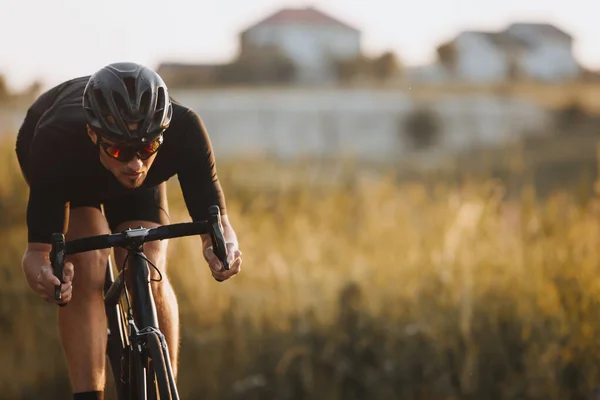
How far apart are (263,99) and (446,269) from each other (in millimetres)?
39015

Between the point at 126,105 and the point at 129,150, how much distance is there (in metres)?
0.16

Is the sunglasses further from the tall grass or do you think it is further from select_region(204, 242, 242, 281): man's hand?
the tall grass

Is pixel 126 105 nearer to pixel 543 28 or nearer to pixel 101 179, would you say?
pixel 101 179

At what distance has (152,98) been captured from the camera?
12.4 ft

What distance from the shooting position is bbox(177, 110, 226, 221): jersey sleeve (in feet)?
13.6

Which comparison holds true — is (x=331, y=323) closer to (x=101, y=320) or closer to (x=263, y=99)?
(x=101, y=320)

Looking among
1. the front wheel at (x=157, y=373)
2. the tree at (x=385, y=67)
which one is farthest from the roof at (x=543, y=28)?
the front wheel at (x=157, y=373)

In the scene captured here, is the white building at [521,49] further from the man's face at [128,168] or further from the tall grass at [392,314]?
the man's face at [128,168]

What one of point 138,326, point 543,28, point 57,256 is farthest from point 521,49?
point 57,256

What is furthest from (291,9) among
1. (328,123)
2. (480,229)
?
(480,229)

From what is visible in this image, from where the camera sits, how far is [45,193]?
4.03m

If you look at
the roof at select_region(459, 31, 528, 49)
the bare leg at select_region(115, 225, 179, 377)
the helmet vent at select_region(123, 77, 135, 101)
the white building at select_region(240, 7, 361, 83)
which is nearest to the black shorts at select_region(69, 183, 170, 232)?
the bare leg at select_region(115, 225, 179, 377)

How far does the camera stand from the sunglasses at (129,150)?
381 cm

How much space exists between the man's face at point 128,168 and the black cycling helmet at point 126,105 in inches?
3.0
